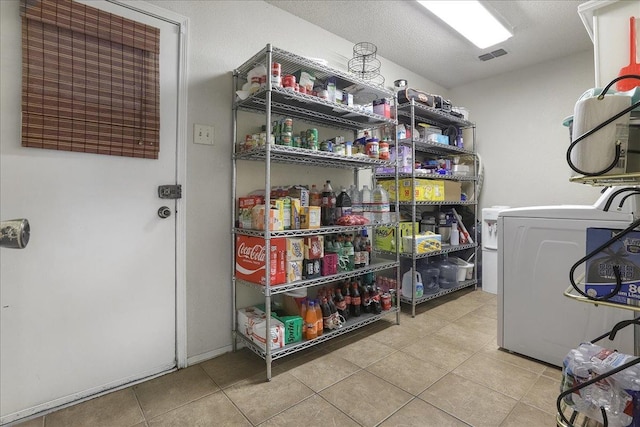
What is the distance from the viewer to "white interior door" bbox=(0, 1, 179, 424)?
4.35 ft

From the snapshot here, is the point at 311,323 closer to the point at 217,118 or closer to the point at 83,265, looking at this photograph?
the point at 83,265

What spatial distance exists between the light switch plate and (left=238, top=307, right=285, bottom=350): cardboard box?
109 centimetres

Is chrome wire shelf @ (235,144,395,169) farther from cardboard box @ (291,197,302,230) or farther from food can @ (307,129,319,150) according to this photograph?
cardboard box @ (291,197,302,230)

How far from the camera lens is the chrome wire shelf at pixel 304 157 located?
68.6 inches

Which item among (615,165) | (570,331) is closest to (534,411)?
(570,331)

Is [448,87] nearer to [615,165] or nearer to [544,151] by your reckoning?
[544,151]

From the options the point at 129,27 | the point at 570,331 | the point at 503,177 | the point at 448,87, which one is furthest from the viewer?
the point at 448,87

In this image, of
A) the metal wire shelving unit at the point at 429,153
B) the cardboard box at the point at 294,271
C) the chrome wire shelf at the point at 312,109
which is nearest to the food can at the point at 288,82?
the chrome wire shelf at the point at 312,109

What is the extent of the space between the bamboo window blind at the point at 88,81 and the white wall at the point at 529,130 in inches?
136

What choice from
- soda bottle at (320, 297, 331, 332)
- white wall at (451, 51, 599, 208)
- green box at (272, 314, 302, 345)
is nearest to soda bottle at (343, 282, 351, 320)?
soda bottle at (320, 297, 331, 332)

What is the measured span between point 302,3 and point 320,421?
8.34ft

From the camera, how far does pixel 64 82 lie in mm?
1396

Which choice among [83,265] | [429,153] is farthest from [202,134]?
[429,153]

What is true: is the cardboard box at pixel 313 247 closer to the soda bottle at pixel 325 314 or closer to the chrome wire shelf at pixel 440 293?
the soda bottle at pixel 325 314
